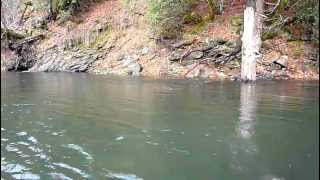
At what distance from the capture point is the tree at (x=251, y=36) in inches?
681

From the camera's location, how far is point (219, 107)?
10.6m

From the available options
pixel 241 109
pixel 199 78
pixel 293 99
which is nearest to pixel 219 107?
pixel 241 109

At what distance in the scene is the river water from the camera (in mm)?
5480

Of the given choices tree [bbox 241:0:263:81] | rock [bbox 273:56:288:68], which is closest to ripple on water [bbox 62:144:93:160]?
tree [bbox 241:0:263:81]

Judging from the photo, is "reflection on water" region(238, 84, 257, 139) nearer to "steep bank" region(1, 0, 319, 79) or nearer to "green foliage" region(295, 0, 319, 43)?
"steep bank" region(1, 0, 319, 79)

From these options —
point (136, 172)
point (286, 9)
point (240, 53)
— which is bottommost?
point (136, 172)

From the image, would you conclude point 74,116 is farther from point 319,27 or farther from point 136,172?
point 319,27

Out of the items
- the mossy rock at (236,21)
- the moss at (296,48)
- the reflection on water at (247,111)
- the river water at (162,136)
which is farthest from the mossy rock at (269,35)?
the river water at (162,136)

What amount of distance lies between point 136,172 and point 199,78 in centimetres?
1378

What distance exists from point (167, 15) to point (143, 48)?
6.80 feet

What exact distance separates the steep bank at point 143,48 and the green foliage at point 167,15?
37 centimetres

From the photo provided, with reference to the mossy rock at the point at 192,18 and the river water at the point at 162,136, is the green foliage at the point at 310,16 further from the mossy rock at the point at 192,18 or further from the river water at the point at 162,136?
the river water at the point at 162,136

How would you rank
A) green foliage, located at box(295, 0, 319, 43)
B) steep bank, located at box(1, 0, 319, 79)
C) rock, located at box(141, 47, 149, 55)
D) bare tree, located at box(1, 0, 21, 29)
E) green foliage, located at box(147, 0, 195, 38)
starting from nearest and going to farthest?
1. green foliage, located at box(295, 0, 319, 43)
2. steep bank, located at box(1, 0, 319, 79)
3. green foliage, located at box(147, 0, 195, 38)
4. rock, located at box(141, 47, 149, 55)
5. bare tree, located at box(1, 0, 21, 29)

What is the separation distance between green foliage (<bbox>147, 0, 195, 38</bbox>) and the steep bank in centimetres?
37
